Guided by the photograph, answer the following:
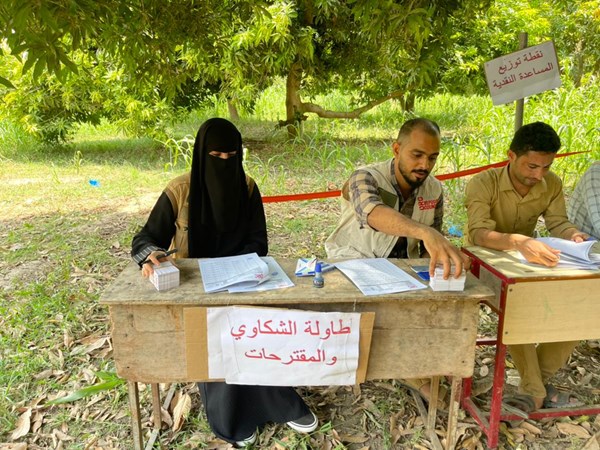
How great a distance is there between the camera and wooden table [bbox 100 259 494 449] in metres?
1.96

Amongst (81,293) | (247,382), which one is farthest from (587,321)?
(81,293)

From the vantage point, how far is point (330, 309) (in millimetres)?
2031

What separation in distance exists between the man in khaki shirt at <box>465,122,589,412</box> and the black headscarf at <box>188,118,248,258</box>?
1.38 metres

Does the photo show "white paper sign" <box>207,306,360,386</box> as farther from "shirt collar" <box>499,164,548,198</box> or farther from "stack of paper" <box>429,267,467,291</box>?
"shirt collar" <box>499,164,548,198</box>

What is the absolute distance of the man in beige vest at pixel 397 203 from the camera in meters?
2.40

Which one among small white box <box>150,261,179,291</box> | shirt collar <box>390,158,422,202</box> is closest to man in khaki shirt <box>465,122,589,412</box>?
shirt collar <box>390,158,422,202</box>

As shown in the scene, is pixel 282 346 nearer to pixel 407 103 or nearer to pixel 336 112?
pixel 336 112

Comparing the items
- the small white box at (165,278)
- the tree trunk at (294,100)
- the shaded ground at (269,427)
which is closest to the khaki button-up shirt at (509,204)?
the shaded ground at (269,427)

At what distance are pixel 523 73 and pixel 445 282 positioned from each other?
2072mm

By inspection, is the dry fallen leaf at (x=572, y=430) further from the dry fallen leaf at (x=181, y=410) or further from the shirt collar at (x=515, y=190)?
the dry fallen leaf at (x=181, y=410)

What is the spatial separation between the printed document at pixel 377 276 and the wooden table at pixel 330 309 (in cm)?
4

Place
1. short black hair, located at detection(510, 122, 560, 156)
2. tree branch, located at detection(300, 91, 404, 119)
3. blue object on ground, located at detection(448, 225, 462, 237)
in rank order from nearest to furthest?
short black hair, located at detection(510, 122, 560, 156) < blue object on ground, located at detection(448, 225, 462, 237) < tree branch, located at detection(300, 91, 404, 119)

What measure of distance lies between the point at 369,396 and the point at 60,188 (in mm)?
6031

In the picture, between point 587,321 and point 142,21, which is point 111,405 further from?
point 587,321
